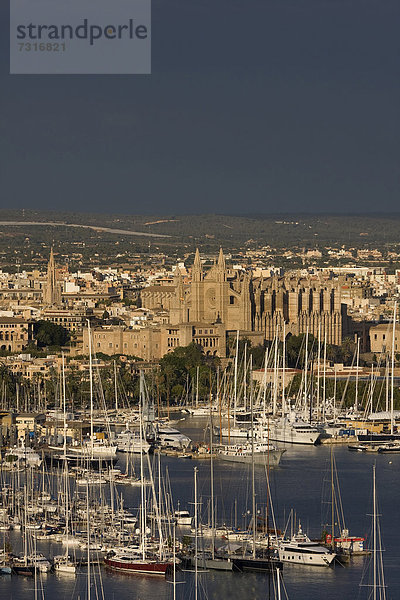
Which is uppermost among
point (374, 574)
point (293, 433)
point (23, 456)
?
point (374, 574)

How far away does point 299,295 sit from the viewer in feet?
276

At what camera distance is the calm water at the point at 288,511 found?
32156mm

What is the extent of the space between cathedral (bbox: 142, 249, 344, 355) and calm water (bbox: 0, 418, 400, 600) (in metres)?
25.7

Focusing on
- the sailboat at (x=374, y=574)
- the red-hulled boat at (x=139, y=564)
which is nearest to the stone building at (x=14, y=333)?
the sailboat at (x=374, y=574)

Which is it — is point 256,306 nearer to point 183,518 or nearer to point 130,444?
point 130,444

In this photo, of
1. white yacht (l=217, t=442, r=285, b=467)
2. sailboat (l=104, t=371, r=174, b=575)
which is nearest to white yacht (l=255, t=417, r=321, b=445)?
white yacht (l=217, t=442, r=285, b=467)

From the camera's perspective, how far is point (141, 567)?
33.2m

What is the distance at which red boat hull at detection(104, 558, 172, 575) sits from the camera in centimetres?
3312

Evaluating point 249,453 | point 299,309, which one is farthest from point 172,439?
point 299,309

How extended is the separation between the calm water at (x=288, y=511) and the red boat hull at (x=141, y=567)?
159mm

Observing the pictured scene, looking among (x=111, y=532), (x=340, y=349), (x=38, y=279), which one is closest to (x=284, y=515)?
(x=111, y=532)

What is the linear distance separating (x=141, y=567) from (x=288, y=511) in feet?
22.9

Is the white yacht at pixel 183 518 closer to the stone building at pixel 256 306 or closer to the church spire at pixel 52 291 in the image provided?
the stone building at pixel 256 306

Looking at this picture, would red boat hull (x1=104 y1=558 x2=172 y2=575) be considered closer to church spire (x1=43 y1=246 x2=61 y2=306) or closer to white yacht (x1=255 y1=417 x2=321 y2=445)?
white yacht (x1=255 y1=417 x2=321 y2=445)
